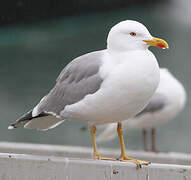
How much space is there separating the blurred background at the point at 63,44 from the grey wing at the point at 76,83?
330 inches

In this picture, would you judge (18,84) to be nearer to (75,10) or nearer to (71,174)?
(75,10)

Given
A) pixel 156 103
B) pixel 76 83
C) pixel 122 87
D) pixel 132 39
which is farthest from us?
pixel 156 103

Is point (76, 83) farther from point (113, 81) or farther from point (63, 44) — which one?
point (63, 44)

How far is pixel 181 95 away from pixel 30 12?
61.1ft

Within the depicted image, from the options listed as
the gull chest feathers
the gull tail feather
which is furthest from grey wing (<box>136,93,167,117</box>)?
the gull chest feathers

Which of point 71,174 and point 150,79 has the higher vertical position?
point 150,79

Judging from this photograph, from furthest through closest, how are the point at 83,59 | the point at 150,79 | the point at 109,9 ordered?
the point at 109,9
the point at 83,59
the point at 150,79

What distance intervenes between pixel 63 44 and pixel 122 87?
2405 centimetres

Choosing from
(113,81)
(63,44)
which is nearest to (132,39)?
(113,81)

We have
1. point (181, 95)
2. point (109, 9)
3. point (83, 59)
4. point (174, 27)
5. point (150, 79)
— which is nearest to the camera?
point (150, 79)

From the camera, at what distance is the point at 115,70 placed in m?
3.30

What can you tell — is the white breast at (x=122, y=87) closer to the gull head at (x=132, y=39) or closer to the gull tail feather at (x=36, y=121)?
the gull head at (x=132, y=39)

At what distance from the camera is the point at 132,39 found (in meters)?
3.41

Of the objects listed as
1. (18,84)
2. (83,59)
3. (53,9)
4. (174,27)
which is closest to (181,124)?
(18,84)
